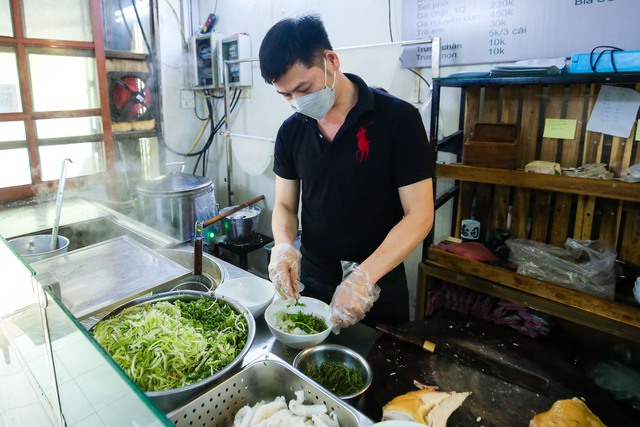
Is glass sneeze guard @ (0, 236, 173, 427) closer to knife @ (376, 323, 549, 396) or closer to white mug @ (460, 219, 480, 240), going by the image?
knife @ (376, 323, 549, 396)

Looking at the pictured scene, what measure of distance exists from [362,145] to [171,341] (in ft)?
3.51

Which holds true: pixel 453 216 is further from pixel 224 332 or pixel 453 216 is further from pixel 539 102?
pixel 224 332

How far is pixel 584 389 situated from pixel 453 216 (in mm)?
2045

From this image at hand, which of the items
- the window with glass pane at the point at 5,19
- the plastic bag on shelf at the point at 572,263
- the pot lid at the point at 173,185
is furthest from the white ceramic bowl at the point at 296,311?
the window with glass pane at the point at 5,19

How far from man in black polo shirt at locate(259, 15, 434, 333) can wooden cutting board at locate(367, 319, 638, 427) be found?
20 centimetres

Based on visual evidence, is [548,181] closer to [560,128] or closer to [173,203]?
[560,128]

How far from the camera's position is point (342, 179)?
188 cm

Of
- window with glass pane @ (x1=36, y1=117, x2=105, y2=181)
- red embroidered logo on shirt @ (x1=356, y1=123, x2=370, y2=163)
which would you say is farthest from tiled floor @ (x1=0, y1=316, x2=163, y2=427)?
window with glass pane @ (x1=36, y1=117, x2=105, y2=181)

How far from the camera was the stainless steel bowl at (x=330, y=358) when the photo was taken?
133 centimetres

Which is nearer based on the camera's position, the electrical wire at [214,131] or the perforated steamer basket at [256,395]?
the perforated steamer basket at [256,395]

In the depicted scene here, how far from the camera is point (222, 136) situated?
16.9ft

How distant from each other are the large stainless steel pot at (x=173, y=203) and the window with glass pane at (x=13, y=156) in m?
1.10

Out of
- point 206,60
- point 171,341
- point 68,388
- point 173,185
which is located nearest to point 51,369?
point 68,388

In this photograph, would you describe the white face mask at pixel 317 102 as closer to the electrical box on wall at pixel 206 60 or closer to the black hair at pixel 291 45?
the black hair at pixel 291 45
